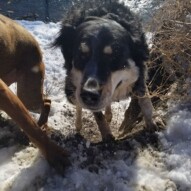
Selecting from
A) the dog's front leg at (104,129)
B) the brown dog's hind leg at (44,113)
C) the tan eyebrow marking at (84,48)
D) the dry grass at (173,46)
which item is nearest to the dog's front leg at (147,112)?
the dry grass at (173,46)

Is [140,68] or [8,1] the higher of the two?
[140,68]

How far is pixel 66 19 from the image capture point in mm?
4254

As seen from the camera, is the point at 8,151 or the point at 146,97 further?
the point at 146,97

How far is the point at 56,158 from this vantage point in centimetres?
315

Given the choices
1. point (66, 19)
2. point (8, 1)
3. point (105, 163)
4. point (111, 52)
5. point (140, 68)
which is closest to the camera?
point (105, 163)

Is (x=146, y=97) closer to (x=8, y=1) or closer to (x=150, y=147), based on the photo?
(x=150, y=147)

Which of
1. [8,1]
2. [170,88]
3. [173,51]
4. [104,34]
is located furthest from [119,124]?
[8,1]

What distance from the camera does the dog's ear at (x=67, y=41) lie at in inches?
158

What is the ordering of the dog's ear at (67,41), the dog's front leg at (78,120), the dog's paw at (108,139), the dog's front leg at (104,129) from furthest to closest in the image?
the dog's front leg at (78,120)
the dog's ear at (67,41)
the dog's front leg at (104,129)
the dog's paw at (108,139)

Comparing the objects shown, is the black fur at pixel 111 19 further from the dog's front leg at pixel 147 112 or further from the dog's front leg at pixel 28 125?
the dog's front leg at pixel 28 125

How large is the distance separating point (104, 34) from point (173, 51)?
779 mm

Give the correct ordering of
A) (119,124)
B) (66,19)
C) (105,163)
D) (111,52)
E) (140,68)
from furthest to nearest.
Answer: (119,124) → (66,19) → (140,68) → (111,52) → (105,163)

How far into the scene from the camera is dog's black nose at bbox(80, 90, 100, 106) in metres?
3.23

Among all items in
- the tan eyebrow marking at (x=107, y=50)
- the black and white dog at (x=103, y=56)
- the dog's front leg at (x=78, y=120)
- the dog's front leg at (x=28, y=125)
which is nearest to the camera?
the dog's front leg at (x=28, y=125)
